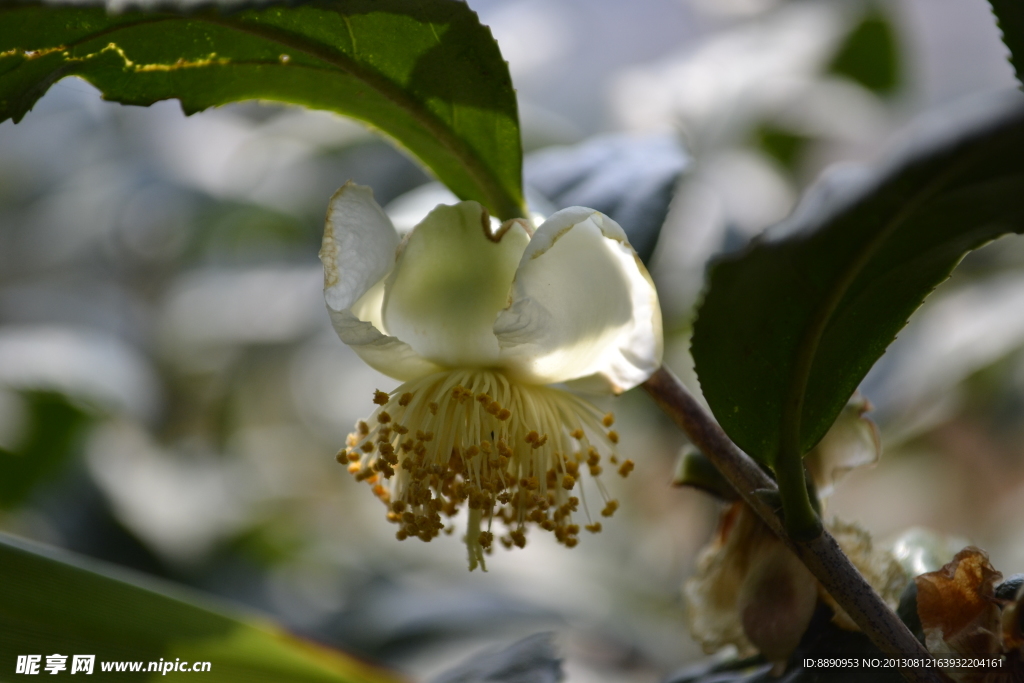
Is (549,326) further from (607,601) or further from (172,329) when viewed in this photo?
(172,329)

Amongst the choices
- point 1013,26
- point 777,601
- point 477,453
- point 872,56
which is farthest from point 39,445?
point 872,56

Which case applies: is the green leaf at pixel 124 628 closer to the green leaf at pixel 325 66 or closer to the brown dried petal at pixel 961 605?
the green leaf at pixel 325 66

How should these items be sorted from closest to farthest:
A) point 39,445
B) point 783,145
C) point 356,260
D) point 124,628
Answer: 1. point 356,260
2. point 124,628
3. point 39,445
4. point 783,145

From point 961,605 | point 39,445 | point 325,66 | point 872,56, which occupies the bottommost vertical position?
point 961,605

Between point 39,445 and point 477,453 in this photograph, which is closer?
point 477,453

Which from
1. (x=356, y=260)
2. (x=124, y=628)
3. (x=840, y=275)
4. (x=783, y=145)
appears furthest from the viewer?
(x=783, y=145)

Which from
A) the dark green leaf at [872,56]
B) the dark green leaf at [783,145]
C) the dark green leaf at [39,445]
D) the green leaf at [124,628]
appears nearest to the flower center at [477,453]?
the green leaf at [124,628]

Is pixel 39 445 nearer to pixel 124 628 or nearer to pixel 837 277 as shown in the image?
pixel 124 628
